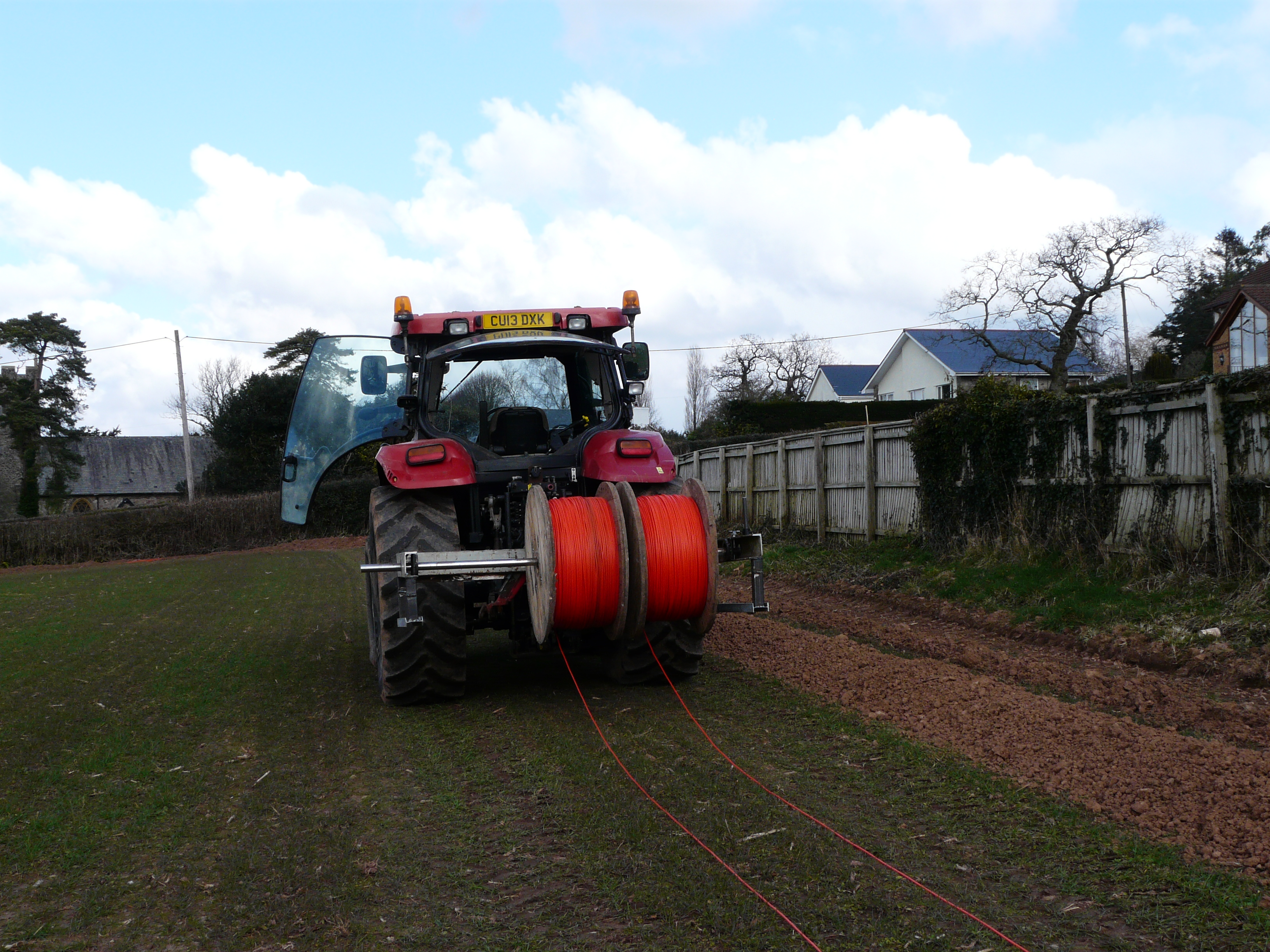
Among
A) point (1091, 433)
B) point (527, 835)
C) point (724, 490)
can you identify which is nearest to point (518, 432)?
point (527, 835)

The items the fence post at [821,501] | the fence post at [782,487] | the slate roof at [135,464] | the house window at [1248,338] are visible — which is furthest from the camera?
the slate roof at [135,464]

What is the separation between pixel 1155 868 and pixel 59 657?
9.46 meters

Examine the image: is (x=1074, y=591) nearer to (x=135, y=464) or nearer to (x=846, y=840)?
(x=846, y=840)

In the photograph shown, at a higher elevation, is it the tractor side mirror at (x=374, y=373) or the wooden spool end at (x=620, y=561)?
the tractor side mirror at (x=374, y=373)

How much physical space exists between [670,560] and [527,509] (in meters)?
0.95

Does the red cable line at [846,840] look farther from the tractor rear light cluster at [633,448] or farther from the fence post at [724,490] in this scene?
the fence post at [724,490]

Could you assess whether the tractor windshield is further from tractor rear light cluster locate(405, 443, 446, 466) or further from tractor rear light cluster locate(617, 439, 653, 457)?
tractor rear light cluster locate(617, 439, 653, 457)

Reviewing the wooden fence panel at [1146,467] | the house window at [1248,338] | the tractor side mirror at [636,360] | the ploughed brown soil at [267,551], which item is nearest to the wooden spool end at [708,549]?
the tractor side mirror at [636,360]

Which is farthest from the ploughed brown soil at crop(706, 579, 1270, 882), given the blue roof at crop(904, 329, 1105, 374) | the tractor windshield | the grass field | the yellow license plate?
the blue roof at crop(904, 329, 1105, 374)

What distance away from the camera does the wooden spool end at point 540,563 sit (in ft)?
18.6

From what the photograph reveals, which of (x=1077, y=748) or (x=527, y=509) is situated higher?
(x=527, y=509)

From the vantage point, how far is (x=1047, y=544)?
34.0 ft

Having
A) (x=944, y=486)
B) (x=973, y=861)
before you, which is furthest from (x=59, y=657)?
(x=944, y=486)

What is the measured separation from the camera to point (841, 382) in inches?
2290
